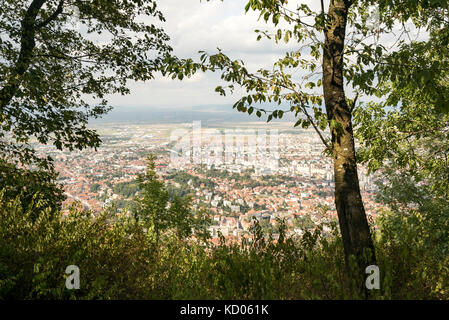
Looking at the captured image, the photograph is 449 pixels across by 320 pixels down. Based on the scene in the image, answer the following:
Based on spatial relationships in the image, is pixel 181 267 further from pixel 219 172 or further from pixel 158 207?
pixel 219 172

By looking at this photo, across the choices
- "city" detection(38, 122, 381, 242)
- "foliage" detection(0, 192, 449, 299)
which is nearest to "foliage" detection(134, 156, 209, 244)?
"city" detection(38, 122, 381, 242)

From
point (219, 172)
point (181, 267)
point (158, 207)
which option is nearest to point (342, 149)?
point (181, 267)

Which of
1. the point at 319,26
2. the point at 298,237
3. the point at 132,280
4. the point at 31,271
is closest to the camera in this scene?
the point at 31,271

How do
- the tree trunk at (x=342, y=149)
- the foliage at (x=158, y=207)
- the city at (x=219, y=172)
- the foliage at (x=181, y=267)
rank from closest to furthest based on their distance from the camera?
the foliage at (x=181, y=267)
the tree trunk at (x=342, y=149)
the foliage at (x=158, y=207)
the city at (x=219, y=172)

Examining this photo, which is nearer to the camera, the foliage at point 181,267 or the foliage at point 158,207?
the foliage at point 181,267

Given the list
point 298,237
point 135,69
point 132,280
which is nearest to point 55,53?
point 135,69

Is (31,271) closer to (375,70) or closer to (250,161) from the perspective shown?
(375,70)

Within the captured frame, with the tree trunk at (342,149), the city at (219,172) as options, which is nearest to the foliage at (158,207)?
the city at (219,172)

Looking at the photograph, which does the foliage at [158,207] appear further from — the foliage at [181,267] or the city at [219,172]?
the foliage at [181,267]
